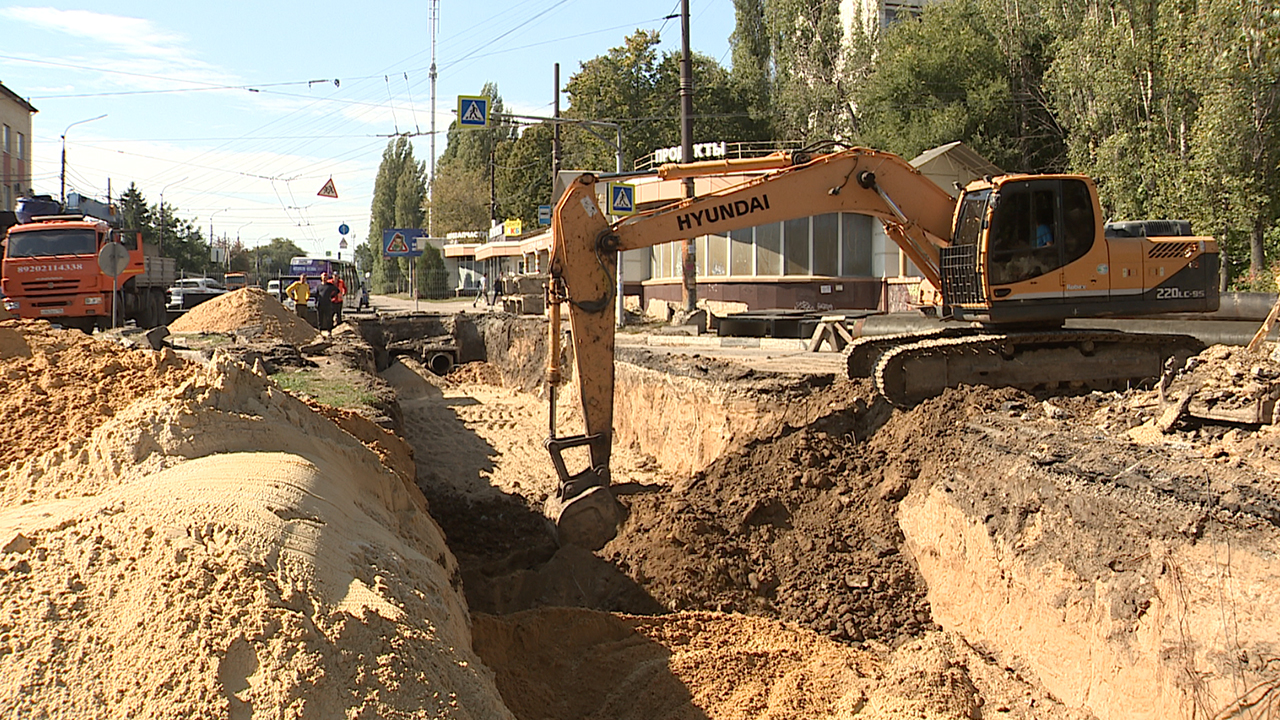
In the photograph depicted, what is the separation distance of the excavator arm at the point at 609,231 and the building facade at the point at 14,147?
4443 centimetres

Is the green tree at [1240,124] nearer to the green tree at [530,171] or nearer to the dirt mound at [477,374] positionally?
the dirt mound at [477,374]

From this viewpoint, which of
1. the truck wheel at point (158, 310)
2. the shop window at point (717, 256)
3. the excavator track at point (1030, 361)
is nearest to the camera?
the excavator track at point (1030, 361)

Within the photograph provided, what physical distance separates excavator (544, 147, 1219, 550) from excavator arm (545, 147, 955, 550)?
0.01 metres

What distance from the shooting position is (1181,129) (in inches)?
1052

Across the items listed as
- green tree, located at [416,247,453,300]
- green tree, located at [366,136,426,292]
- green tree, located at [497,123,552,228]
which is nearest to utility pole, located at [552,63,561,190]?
green tree, located at [497,123,552,228]

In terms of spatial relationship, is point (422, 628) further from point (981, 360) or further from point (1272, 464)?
point (981, 360)

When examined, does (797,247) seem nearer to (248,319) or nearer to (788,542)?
(248,319)

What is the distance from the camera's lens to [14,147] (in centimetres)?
4653

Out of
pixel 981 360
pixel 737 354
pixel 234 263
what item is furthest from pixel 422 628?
pixel 234 263

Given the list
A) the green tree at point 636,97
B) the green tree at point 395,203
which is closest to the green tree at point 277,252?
the green tree at point 395,203

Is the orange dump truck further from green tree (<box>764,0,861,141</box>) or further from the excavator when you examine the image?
green tree (<box>764,0,861,141</box>)

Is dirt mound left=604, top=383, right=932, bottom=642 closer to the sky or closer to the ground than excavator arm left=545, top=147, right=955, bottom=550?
closer to the ground

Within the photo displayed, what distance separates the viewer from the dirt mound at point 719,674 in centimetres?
605

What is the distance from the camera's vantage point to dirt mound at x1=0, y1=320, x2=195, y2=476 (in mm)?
4926
